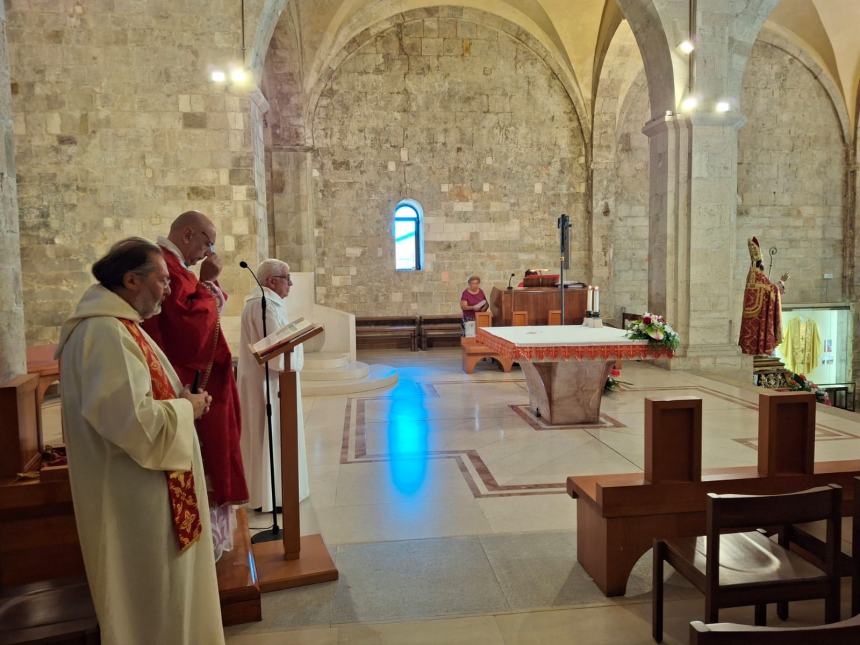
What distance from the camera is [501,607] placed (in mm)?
2877

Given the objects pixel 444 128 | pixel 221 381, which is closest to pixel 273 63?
pixel 444 128

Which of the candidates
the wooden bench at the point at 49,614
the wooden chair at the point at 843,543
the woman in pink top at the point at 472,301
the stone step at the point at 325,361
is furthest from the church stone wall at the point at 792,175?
the wooden bench at the point at 49,614

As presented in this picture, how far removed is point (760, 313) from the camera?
931cm

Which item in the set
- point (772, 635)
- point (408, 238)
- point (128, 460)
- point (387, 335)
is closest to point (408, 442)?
point (128, 460)

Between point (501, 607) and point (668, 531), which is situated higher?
point (668, 531)

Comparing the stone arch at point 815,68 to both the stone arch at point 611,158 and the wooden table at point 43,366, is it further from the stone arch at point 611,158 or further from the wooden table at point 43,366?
the wooden table at point 43,366

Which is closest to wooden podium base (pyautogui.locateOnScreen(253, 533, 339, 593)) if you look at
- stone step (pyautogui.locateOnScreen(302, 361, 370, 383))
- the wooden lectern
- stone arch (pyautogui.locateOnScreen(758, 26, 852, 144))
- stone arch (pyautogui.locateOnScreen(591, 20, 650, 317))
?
the wooden lectern

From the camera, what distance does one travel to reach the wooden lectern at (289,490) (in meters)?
3.00

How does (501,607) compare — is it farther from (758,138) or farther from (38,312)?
(758,138)

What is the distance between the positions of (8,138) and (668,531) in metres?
4.20

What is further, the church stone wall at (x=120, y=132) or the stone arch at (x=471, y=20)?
the stone arch at (x=471, y=20)

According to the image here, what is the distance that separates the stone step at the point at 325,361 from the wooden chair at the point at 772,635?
7929 millimetres

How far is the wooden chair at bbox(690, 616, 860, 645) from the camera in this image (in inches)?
46.6

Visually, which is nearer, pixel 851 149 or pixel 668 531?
pixel 668 531
